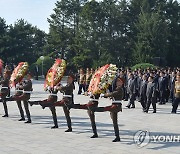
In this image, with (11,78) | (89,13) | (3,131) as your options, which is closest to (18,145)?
(3,131)

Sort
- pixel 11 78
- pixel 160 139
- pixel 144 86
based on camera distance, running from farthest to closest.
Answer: pixel 144 86
pixel 11 78
pixel 160 139

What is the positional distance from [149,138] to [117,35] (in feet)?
141

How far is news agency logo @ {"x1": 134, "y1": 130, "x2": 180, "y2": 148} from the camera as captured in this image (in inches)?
421

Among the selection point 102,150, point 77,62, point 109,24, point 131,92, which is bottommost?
point 102,150

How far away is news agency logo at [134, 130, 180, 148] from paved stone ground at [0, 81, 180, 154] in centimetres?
18

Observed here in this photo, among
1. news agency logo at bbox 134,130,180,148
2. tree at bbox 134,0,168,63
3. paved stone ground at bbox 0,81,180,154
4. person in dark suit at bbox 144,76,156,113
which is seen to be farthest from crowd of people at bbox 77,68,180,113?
tree at bbox 134,0,168,63

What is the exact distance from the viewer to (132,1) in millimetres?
55625

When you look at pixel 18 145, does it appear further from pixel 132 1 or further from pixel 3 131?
pixel 132 1

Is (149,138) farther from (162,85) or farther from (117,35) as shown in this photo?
(117,35)

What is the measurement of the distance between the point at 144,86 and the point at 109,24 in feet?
115

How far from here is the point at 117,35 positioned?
53406 mm

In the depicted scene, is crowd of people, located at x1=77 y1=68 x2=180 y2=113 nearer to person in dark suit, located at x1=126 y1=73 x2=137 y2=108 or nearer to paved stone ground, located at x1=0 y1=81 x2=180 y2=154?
person in dark suit, located at x1=126 y1=73 x2=137 y2=108

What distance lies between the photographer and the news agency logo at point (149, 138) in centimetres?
1068

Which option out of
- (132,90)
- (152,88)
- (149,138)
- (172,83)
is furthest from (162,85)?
(149,138)
